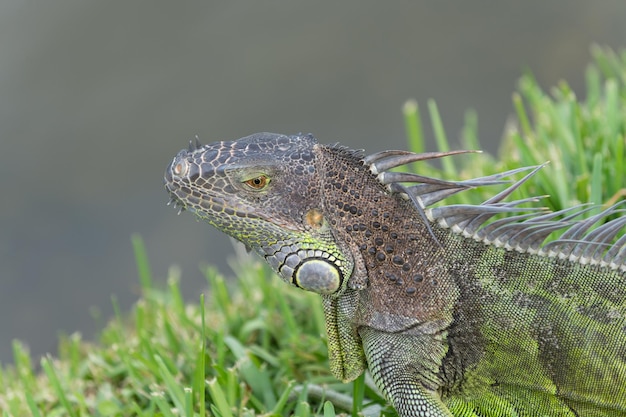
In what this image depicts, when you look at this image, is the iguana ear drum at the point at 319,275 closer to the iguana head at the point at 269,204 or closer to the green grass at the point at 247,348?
the iguana head at the point at 269,204

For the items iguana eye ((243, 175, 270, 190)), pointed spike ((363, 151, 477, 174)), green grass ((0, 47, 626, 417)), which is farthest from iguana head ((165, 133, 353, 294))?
green grass ((0, 47, 626, 417))

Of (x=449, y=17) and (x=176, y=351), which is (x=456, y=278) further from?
(x=449, y=17)

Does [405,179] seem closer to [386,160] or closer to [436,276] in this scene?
[386,160]

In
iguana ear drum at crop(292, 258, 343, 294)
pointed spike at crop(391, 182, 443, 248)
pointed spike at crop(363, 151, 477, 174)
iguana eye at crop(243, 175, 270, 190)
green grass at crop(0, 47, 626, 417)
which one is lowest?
green grass at crop(0, 47, 626, 417)

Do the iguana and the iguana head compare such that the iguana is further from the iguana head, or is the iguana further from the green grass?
the green grass

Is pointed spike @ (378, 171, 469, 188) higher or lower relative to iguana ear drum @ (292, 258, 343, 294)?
higher

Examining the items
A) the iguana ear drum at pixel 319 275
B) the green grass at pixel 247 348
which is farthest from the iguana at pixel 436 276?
the green grass at pixel 247 348

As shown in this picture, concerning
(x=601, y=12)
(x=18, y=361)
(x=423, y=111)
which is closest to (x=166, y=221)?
(x=423, y=111)
